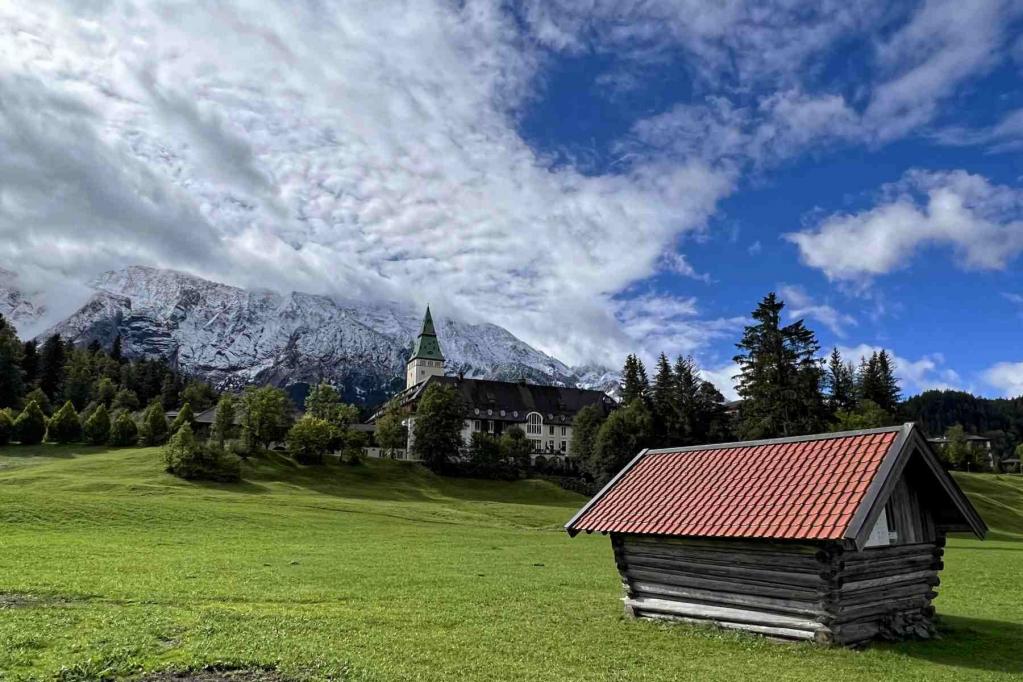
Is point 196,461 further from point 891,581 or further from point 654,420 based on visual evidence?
point 891,581

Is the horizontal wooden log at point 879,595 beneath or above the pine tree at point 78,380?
beneath

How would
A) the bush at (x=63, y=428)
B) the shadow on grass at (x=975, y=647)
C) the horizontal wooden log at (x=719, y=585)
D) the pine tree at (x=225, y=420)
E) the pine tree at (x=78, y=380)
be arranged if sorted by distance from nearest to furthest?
Result: 1. the shadow on grass at (x=975, y=647)
2. the horizontal wooden log at (x=719, y=585)
3. the pine tree at (x=225, y=420)
4. the bush at (x=63, y=428)
5. the pine tree at (x=78, y=380)

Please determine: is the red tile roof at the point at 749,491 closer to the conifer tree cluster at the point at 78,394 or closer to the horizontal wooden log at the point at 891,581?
the horizontal wooden log at the point at 891,581

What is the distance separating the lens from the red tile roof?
56.9 feet

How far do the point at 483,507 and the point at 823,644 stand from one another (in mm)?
61193

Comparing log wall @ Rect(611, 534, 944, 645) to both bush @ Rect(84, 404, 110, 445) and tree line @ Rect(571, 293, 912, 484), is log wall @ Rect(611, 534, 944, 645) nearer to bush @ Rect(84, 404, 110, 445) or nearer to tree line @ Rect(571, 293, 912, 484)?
tree line @ Rect(571, 293, 912, 484)

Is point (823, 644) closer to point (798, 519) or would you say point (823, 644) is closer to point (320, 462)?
point (798, 519)

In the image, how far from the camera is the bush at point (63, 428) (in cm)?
10444

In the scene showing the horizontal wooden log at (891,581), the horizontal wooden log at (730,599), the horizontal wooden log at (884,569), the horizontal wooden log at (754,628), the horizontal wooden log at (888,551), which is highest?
the horizontal wooden log at (888,551)

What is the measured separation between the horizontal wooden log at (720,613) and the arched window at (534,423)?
13504 cm

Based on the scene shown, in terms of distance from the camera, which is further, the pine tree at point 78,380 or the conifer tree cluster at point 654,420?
the pine tree at point 78,380

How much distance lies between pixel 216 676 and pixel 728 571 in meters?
12.8

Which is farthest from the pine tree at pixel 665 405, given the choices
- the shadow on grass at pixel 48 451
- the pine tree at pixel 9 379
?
the pine tree at pixel 9 379

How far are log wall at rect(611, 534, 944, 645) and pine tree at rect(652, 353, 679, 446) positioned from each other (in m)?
87.1
